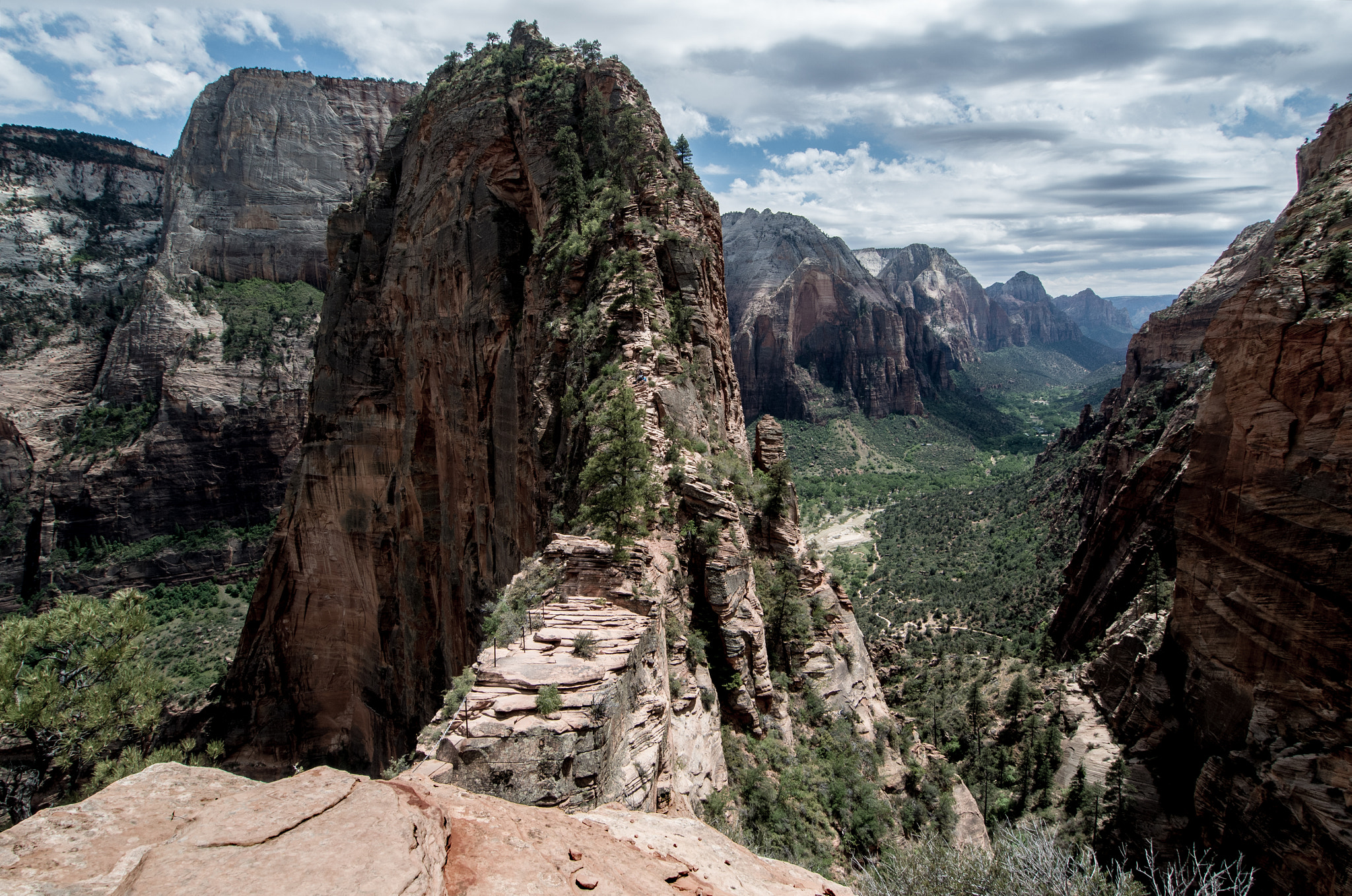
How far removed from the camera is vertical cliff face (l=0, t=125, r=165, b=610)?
77.3 meters

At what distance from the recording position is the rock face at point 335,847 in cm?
562

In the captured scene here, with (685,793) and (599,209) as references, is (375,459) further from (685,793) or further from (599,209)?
(685,793)

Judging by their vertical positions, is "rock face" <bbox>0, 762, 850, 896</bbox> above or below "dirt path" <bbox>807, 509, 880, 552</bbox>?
above

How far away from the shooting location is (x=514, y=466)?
2688cm

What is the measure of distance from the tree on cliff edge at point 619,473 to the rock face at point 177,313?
265 feet

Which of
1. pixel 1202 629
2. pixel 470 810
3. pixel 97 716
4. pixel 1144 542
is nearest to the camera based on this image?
pixel 470 810

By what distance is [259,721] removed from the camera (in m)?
40.7

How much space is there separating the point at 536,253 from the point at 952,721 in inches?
1250

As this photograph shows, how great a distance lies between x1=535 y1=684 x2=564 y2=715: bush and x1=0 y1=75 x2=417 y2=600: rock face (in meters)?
86.7

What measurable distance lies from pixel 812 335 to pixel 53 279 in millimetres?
144283

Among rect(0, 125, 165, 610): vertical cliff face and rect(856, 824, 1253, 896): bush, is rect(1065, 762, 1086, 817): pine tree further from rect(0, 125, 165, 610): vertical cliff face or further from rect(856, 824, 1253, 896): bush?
rect(0, 125, 165, 610): vertical cliff face

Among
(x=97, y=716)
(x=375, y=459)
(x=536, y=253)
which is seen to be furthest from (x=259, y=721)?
(x=536, y=253)

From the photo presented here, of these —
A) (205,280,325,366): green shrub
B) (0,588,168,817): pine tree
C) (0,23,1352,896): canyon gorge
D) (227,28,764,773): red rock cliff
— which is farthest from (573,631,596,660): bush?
(205,280,325,366): green shrub

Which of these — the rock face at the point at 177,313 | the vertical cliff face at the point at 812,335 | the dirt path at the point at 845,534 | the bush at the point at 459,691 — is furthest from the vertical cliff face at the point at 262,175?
the bush at the point at 459,691
